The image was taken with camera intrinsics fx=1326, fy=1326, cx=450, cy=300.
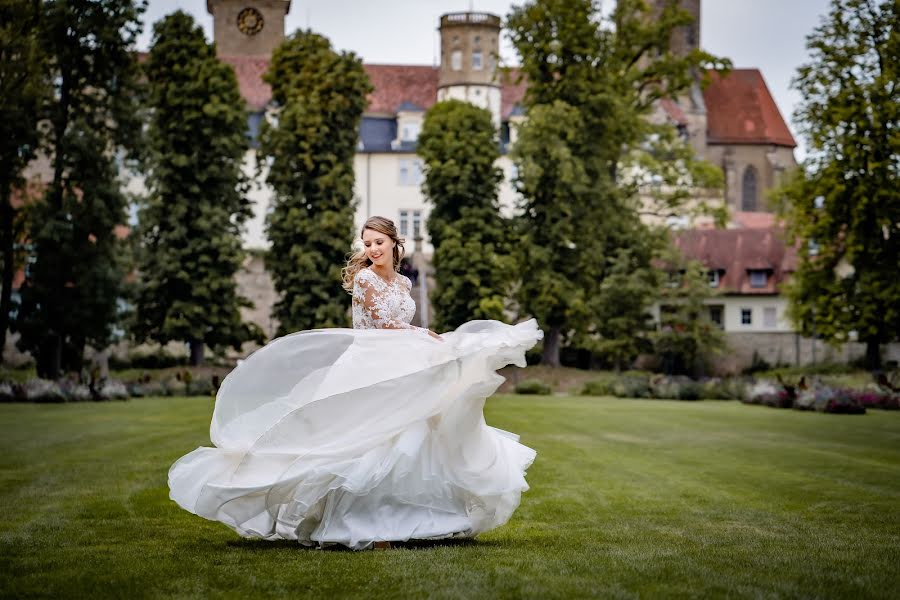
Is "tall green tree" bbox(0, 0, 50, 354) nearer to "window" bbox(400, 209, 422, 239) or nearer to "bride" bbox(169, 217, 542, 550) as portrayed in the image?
"bride" bbox(169, 217, 542, 550)

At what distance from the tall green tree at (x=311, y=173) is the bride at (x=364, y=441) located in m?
40.4

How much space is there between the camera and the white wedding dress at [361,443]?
344 inches

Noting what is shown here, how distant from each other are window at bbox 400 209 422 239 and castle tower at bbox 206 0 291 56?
1811 cm

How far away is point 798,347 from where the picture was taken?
69.5 meters

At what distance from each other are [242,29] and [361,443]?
83.8 metres

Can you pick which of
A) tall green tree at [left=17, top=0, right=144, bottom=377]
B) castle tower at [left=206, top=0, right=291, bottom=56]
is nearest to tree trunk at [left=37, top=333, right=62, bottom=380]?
tall green tree at [left=17, top=0, right=144, bottom=377]

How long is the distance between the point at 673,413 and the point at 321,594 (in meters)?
23.7

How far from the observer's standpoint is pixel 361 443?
8.81 metres

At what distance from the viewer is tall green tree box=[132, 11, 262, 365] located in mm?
47312

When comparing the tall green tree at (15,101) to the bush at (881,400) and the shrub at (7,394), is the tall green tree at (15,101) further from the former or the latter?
the bush at (881,400)

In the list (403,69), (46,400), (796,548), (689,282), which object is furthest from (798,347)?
(796,548)

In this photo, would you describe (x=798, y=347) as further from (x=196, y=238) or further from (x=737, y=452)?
(x=737, y=452)

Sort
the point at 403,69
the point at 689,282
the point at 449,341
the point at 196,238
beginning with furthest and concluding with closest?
1. the point at 403,69
2. the point at 689,282
3. the point at 196,238
4. the point at 449,341

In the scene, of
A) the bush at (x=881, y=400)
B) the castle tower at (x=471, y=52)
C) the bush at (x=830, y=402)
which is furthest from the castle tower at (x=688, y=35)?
the bush at (x=830, y=402)
